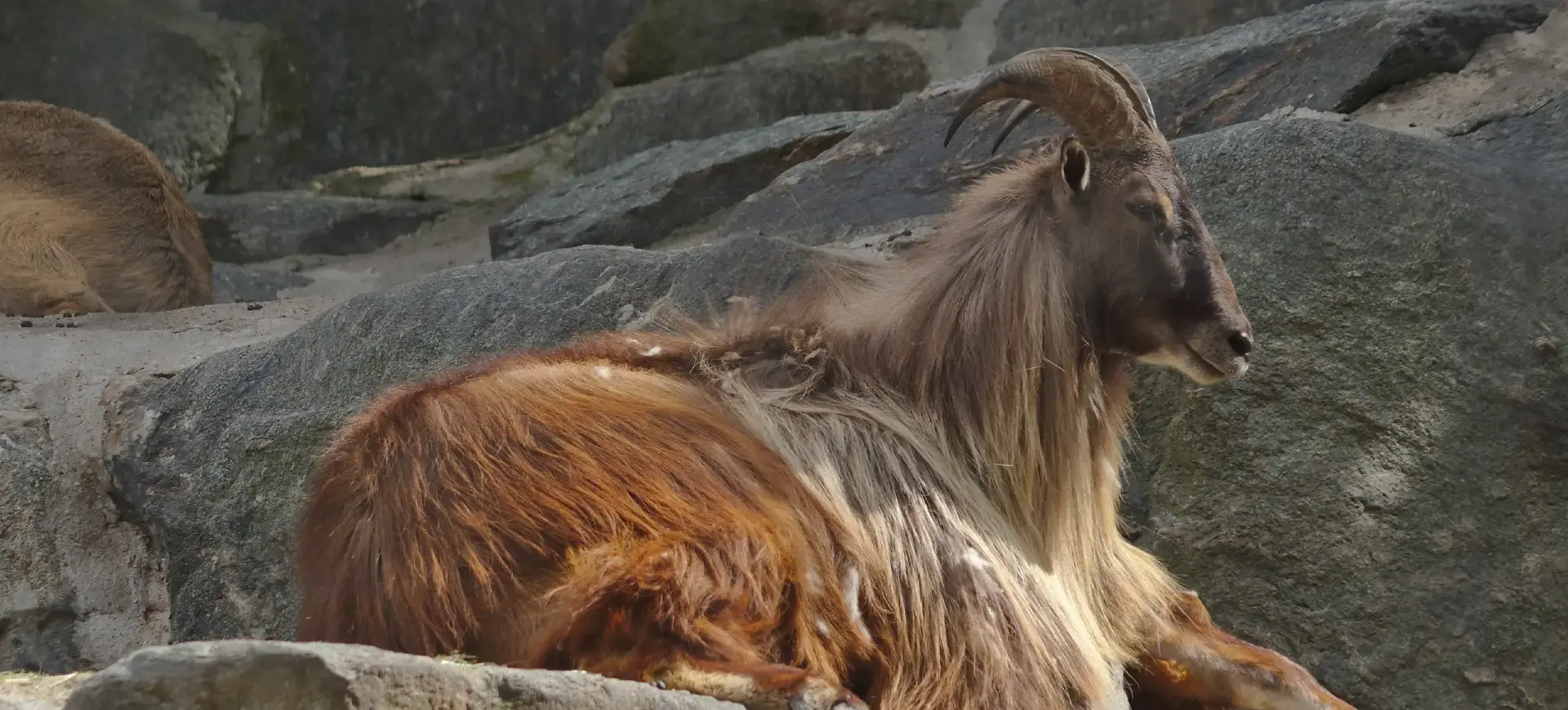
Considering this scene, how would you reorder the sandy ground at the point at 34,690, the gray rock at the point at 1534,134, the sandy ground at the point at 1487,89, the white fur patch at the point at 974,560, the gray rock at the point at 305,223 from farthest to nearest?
the gray rock at the point at 305,223
the sandy ground at the point at 1487,89
the gray rock at the point at 1534,134
the white fur patch at the point at 974,560
the sandy ground at the point at 34,690

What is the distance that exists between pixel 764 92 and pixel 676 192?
1.44m

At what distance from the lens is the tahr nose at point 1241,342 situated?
3557mm

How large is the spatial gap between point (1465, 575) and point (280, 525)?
3.28 m

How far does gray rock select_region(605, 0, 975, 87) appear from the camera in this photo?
26.0ft

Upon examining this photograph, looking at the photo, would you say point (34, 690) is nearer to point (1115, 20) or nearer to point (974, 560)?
point (974, 560)

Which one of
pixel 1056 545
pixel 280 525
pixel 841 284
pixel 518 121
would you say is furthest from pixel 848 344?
pixel 518 121

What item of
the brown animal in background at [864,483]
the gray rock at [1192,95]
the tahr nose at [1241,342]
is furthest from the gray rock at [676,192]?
the tahr nose at [1241,342]

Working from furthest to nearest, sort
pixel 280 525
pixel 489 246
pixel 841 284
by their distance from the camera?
pixel 489 246 → pixel 280 525 → pixel 841 284

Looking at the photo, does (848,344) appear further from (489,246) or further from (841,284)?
(489,246)

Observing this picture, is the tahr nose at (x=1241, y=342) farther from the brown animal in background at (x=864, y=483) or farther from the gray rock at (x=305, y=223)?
the gray rock at (x=305, y=223)

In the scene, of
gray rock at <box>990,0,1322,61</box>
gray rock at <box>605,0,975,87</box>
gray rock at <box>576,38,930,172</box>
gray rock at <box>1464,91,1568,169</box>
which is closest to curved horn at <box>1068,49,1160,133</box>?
gray rock at <box>1464,91,1568,169</box>

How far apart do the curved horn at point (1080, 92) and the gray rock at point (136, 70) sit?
5833 millimetres

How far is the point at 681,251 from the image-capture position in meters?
5.38

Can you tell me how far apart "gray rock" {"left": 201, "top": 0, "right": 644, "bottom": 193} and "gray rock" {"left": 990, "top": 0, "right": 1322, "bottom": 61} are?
2.35 m
